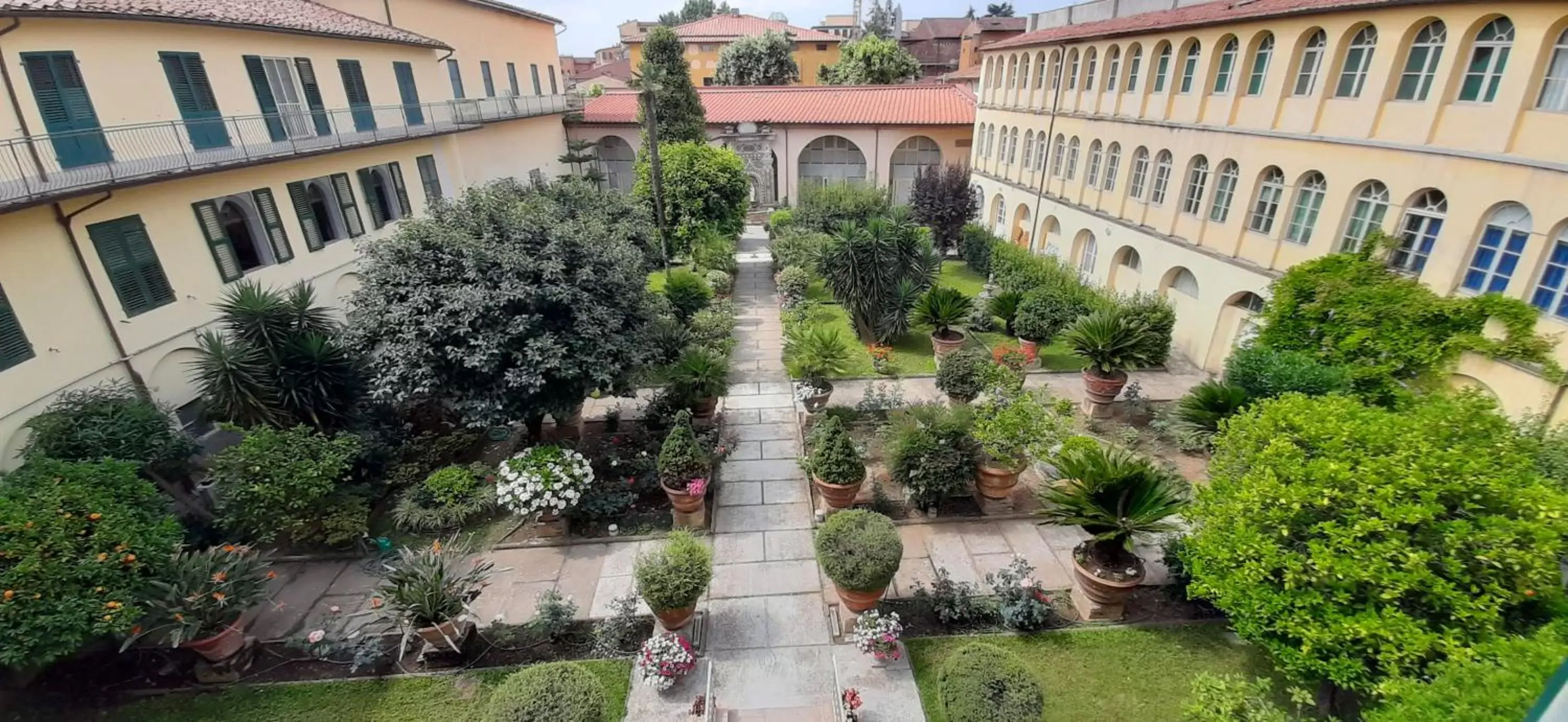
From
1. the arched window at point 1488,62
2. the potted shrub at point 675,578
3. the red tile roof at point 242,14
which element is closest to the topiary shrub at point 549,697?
the potted shrub at point 675,578

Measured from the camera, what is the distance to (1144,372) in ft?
47.9

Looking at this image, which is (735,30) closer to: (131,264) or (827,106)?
(827,106)

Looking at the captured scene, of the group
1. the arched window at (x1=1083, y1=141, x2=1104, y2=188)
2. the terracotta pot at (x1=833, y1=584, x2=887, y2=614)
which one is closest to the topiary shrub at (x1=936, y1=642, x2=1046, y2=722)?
the terracotta pot at (x1=833, y1=584, x2=887, y2=614)

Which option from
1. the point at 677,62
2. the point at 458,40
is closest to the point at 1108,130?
the point at 677,62

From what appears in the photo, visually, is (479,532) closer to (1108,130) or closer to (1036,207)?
(1108,130)

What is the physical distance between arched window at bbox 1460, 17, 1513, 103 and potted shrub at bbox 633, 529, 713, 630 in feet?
41.8

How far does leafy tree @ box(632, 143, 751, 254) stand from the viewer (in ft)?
72.2

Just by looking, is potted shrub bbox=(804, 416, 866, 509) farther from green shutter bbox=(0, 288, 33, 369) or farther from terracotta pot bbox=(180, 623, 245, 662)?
green shutter bbox=(0, 288, 33, 369)

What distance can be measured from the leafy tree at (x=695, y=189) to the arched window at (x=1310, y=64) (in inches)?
617

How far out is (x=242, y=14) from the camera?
45.8ft

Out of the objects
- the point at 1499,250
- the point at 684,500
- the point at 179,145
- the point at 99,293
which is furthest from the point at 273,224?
the point at 1499,250

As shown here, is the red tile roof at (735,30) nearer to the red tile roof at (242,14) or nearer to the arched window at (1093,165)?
the red tile roof at (242,14)

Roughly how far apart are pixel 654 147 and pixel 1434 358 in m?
17.8

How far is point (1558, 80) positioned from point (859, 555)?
11.2m
